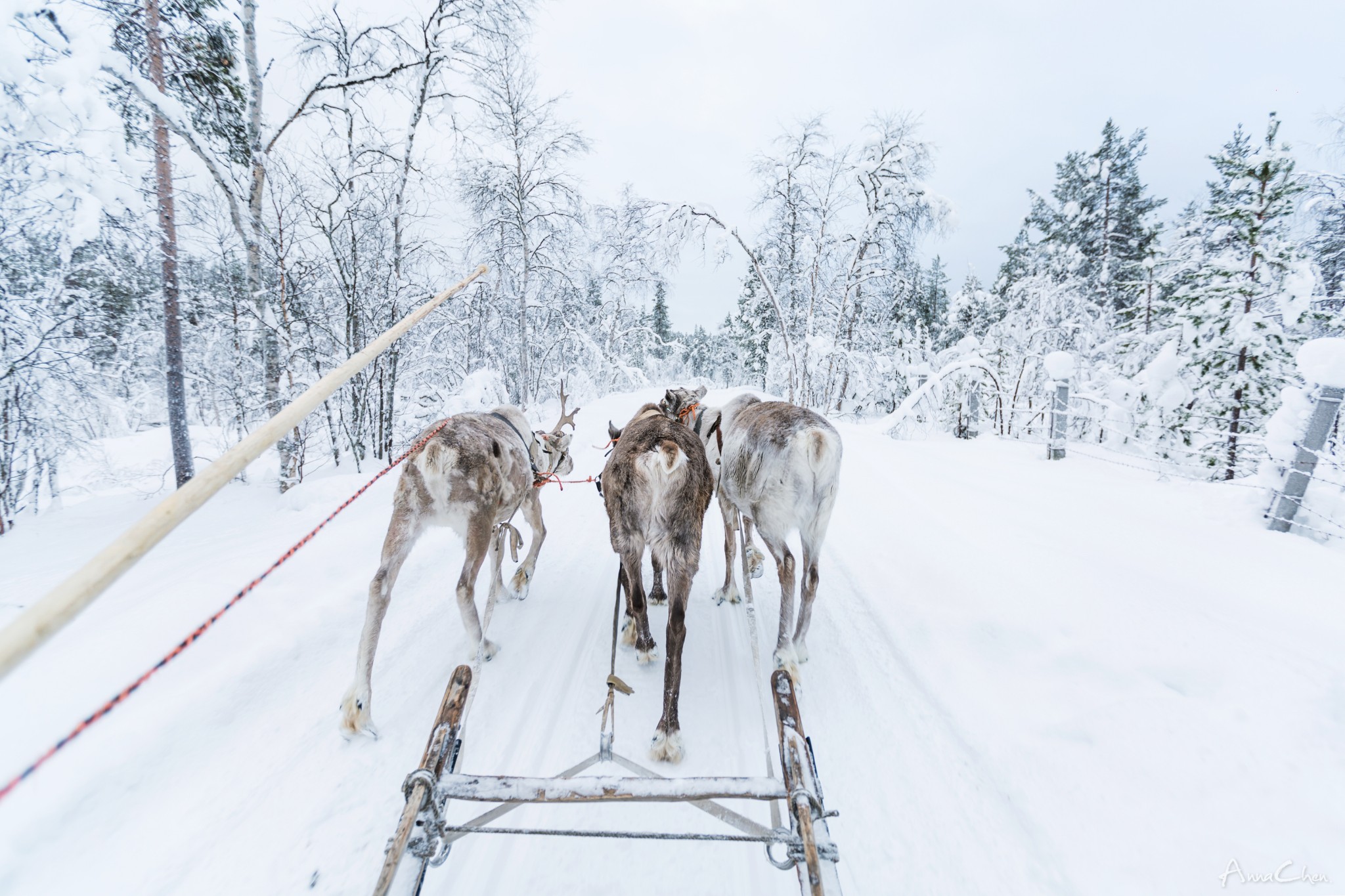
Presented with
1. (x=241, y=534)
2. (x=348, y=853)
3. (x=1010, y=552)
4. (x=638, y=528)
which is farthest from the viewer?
(x=241, y=534)

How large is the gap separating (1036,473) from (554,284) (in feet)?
46.5

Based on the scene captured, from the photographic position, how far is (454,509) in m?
3.19

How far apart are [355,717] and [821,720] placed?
9.13ft

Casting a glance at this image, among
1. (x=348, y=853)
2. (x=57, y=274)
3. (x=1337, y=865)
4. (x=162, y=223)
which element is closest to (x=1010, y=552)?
(x=1337, y=865)

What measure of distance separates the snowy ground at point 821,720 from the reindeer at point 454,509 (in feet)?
1.06

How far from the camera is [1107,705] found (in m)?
2.64

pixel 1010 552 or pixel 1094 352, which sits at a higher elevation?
pixel 1094 352

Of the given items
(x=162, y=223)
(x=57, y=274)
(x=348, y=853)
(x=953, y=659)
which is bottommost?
(x=348, y=853)

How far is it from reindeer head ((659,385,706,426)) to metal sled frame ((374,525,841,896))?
2540 millimetres

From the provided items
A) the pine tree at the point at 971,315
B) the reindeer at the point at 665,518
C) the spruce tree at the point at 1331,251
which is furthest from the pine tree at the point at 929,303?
the reindeer at the point at 665,518

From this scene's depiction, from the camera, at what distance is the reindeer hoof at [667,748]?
8.65 feet

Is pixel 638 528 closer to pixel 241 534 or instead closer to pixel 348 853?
pixel 348 853

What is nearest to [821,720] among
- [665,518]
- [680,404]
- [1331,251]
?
[665,518]

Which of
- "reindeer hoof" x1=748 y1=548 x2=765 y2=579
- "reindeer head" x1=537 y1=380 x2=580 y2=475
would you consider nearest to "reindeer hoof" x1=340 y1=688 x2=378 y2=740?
"reindeer head" x1=537 y1=380 x2=580 y2=475
